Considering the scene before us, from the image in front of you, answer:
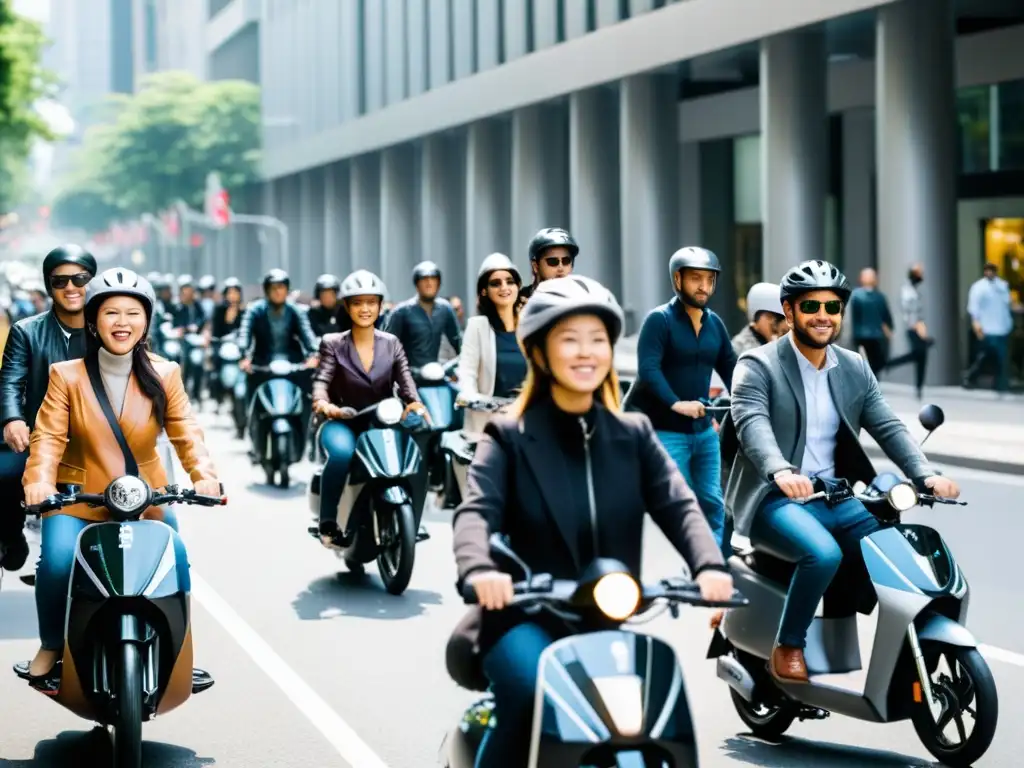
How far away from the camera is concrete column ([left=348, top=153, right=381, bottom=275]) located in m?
65.2

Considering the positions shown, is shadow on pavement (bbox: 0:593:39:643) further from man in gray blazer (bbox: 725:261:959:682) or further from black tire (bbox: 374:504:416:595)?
man in gray blazer (bbox: 725:261:959:682)

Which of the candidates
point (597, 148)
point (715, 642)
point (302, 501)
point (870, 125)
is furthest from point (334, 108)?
point (715, 642)

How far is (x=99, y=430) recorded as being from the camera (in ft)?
22.3

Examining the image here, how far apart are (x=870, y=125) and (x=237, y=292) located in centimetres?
1628

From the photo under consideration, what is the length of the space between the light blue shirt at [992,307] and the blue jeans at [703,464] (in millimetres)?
15862

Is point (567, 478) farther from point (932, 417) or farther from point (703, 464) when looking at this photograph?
point (703, 464)

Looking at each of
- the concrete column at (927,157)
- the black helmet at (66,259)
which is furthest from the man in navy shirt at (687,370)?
the concrete column at (927,157)

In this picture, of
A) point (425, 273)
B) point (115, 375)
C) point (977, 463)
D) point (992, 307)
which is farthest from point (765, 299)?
point (992, 307)

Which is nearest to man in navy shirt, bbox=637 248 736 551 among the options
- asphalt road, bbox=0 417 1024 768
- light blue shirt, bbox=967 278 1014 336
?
asphalt road, bbox=0 417 1024 768

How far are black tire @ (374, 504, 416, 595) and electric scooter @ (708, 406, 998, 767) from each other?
3920mm

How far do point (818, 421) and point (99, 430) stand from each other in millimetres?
2459

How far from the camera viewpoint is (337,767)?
665 centimetres

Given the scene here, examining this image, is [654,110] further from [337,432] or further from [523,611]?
[523,611]

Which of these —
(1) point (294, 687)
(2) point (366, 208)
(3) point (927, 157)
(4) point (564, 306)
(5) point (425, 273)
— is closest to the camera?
(4) point (564, 306)
